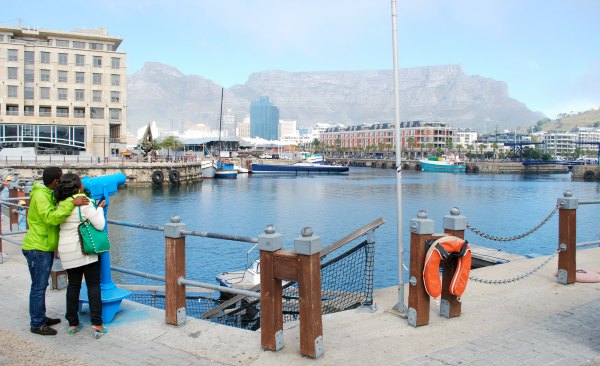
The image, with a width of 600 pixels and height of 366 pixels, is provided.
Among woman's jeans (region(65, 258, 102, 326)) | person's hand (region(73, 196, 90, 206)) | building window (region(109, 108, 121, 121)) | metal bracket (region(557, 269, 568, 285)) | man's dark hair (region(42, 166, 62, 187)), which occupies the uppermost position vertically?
building window (region(109, 108, 121, 121))

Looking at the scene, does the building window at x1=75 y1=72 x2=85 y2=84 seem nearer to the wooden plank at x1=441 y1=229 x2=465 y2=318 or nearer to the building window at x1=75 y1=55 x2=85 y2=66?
the building window at x1=75 y1=55 x2=85 y2=66

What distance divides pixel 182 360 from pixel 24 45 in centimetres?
7675

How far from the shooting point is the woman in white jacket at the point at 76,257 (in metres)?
6.00

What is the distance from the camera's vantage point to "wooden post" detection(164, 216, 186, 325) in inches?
250

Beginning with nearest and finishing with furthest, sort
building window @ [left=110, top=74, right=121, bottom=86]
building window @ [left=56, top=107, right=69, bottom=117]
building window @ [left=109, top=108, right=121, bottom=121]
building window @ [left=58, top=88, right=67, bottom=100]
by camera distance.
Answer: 1. building window @ [left=56, top=107, right=69, bottom=117]
2. building window @ [left=58, top=88, right=67, bottom=100]
3. building window @ [left=110, top=74, right=121, bottom=86]
4. building window @ [left=109, top=108, right=121, bottom=121]

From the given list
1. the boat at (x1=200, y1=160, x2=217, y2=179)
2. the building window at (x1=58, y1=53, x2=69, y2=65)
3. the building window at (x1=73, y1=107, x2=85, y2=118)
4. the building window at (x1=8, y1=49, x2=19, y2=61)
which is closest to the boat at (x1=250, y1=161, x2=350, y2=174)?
the boat at (x1=200, y1=160, x2=217, y2=179)

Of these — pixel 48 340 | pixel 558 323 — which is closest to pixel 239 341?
pixel 48 340

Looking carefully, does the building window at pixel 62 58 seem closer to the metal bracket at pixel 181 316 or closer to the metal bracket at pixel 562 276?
the metal bracket at pixel 181 316

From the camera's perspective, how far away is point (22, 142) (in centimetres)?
6531

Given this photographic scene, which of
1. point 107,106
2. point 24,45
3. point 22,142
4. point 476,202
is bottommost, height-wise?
point 476,202

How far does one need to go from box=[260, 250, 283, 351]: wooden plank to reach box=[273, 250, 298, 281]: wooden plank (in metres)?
0.05

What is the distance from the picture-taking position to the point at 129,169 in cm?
6219

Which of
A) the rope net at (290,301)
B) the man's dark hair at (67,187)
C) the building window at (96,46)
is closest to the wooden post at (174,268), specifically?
the man's dark hair at (67,187)

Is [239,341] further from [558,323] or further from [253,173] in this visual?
[253,173]
